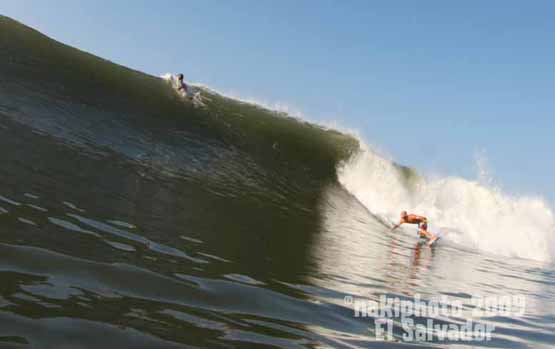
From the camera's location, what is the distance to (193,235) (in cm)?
543

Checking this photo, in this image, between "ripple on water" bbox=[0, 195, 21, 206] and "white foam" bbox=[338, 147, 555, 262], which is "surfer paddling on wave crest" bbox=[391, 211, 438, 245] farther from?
"ripple on water" bbox=[0, 195, 21, 206]

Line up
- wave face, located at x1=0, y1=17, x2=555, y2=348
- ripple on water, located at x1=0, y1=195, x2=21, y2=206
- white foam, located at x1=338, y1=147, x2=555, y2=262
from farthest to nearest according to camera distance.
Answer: white foam, located at x1=338, y1=147, x2=555, y2=262 < ripple on water, located at x1=0, y1=195, x2=21, y2=206 < wave face, located at x1=0, y1=17, x2=555, y2=348

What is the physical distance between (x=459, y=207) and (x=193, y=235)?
14.9 meters

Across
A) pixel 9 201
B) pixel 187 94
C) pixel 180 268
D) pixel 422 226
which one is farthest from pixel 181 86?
pixel 180 268

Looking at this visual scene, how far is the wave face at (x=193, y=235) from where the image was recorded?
2.79 m

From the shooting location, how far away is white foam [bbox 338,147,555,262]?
1492cm

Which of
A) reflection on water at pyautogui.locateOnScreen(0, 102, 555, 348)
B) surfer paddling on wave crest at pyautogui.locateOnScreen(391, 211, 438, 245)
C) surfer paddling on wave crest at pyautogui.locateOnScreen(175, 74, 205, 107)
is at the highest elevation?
surfer paddling on wave crest at pyautogui.locateOnScreen(175, 74, 205, 107)

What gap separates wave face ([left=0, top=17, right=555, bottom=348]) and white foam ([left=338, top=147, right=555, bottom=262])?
0.10 m

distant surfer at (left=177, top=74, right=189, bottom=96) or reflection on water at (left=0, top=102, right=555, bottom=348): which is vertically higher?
distant surfer at (left=177, top=74, right=189, bottom=96)

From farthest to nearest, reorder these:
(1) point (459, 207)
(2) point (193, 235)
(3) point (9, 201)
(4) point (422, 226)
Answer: (1) point (459, 207)
(4) point (422, 226)
(2) point (193, 235)
(3) point (9, 201)

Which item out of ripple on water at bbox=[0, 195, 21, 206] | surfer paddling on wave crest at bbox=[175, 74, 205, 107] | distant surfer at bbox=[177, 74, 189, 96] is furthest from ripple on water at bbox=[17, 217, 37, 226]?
distant surfer at bbox=[177, 74, 189, 96]

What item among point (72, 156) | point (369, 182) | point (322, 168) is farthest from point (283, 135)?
point (72, 156)

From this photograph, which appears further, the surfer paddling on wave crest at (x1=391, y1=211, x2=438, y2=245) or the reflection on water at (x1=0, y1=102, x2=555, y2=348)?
the surfer paddling on wave crest at (x1=391, y1=211, x2=438, y2=245)

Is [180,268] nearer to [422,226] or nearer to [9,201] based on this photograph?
[9,201]
